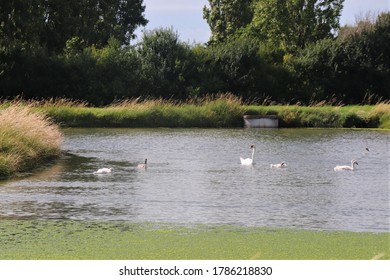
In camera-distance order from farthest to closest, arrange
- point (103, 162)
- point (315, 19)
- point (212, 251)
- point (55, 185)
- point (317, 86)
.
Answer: point (315, 19) → point (317, 86) → point (103, 162) → point (55, 185) → point (212, 251)

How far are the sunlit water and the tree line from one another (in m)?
16.8

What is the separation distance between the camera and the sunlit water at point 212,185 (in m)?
17.5

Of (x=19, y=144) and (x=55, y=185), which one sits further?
(x=19, y=144)

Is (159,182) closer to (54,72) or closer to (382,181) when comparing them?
(382,181)

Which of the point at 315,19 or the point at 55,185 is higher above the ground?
the point at 315,19

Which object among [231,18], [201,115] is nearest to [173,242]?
[201,115]

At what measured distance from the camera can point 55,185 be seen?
22219mm

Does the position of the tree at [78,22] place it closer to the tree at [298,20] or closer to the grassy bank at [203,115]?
the tree at [298,20]

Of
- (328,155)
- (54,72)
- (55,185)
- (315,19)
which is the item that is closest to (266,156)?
(328,155)

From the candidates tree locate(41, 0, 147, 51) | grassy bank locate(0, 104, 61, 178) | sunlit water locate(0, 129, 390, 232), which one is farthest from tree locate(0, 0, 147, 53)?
grassy bank locate(0, 104, 61, 178)

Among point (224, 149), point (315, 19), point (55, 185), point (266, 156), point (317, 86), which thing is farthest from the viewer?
point (315, 19)

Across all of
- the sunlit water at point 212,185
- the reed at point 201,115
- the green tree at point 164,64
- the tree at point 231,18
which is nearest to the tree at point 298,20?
the tree at point 231,18

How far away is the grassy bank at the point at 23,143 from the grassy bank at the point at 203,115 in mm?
15862

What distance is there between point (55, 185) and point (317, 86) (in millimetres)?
39366
